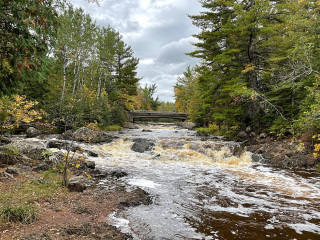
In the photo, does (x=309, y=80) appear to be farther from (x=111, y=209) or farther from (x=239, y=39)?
(x=111, y=209)

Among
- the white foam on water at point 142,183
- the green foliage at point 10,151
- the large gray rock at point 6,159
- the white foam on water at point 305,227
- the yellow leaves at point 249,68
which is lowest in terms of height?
the white foam on water at point 142,183

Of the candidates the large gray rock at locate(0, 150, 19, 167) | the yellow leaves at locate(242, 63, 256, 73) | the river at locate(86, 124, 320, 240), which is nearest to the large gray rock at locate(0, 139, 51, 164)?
the large gray rock at locate(0, 150, 19, 167)

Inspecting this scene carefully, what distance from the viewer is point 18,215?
3.89 meters

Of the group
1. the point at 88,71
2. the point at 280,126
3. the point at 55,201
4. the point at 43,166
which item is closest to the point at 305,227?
the point at 55,201

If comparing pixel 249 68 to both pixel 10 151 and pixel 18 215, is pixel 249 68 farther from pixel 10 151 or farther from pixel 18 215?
pixel 18 215

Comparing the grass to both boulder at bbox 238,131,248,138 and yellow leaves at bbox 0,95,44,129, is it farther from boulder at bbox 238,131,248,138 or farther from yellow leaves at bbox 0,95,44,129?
boulder at bbox 238,131,248,138

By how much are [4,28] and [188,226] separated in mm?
5491

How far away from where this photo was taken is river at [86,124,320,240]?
444 cm

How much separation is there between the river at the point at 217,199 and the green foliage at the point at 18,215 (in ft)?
5.40

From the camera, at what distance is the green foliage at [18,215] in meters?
3.78

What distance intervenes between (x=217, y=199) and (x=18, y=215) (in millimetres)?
5213

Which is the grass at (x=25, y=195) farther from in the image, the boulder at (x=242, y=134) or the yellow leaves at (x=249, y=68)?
the boulder at (x=242, y=134)

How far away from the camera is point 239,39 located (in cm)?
1686

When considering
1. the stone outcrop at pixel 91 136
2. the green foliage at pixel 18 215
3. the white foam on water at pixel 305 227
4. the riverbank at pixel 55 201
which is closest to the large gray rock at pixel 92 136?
the stone outcrop at pixel 91 136
